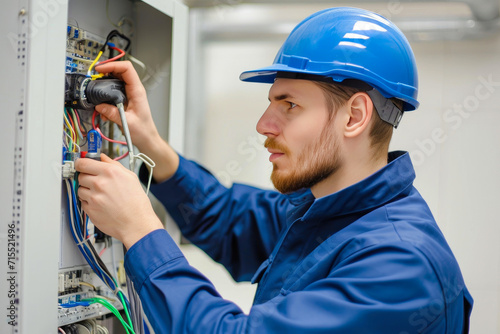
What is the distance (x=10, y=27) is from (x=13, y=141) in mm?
215

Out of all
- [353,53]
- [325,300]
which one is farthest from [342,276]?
[353,53]

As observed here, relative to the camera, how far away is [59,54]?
0.89 metres

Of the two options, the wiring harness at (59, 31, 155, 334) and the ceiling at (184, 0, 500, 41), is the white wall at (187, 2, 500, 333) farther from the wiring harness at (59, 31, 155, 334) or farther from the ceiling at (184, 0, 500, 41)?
the wiring harness at (59, 31, 155, 334)

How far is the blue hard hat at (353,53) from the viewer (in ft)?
3.18

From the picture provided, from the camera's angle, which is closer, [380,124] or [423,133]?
[380,124]

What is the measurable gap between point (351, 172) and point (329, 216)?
0.38 ft

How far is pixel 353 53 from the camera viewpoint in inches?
38.2

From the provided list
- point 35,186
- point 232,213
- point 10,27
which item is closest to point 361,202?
point 232,213

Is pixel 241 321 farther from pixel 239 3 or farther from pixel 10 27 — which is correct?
pixel 239 3

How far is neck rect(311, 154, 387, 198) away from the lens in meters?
1.04

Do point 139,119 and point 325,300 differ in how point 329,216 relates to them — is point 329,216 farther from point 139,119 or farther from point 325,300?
point 139,119

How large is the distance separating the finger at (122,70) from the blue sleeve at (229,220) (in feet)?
0.96

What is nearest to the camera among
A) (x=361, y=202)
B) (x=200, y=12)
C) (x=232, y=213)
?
(x=361, y=202)

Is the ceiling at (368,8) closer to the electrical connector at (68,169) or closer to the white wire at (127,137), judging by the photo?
the white wire at (127,137)
